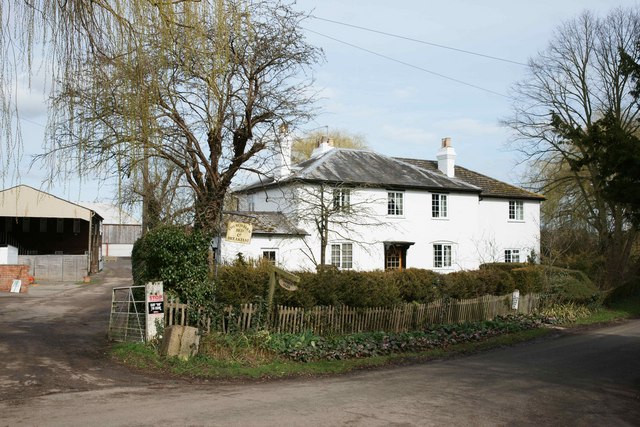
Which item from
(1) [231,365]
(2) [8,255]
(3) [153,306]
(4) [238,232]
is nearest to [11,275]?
(2) [8,255]

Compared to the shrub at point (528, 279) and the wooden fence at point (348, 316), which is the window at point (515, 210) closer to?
the shrub at point (528, 279)

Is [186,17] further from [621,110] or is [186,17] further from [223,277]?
[621,110]

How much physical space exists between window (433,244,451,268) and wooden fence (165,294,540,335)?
598 inches

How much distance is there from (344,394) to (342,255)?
24538 mm

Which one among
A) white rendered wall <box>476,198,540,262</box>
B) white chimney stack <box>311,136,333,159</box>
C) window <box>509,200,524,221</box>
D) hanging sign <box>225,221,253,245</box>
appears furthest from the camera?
window <box>509,200,524,221</box>

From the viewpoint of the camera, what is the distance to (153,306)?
15133 millimetres

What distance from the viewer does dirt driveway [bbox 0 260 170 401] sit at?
11.9 metres

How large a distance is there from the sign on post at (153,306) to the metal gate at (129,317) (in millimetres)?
514

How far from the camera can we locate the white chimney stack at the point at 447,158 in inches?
1678

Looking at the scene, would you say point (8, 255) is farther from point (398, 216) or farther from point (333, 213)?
point (398, 216)

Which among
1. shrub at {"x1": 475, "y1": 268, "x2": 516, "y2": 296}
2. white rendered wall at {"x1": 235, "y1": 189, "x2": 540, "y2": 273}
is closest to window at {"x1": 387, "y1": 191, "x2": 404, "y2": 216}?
white rendered wall at {"x1": 235, "y1": 189, "x2": 540, "y2": 273}

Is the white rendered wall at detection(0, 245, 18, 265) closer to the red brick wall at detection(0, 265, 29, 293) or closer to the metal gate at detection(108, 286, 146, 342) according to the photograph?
the red brick wall at detection(0, 265, 29, 293)

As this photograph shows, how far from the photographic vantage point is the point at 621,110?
125ft

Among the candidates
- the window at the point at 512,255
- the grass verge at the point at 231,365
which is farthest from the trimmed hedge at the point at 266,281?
the window at the point at 512,255
